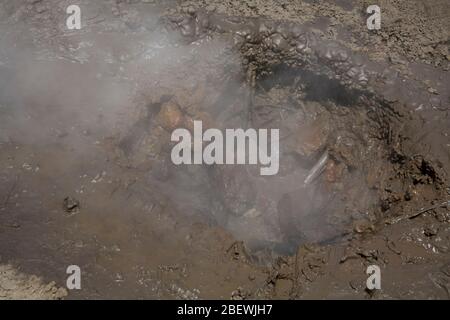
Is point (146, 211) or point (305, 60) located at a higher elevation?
point (305, 60)

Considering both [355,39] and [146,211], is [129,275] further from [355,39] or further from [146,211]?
[355,39]

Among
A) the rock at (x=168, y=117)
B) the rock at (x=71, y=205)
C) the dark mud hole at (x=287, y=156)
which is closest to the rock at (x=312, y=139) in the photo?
the dark mud hole at (x=287, y=156)

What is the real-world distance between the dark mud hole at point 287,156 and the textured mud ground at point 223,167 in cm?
2

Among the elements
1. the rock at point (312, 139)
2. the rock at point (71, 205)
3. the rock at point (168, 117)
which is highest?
the rock at point (168, 117)

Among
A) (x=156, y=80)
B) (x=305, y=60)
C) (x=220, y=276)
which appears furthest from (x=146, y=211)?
(x=305, y=60)

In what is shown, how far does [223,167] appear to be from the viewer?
5062mm

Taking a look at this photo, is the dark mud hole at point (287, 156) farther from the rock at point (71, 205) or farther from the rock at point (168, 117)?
the rock at point (71, 205)

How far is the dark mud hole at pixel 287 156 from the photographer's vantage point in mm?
4461

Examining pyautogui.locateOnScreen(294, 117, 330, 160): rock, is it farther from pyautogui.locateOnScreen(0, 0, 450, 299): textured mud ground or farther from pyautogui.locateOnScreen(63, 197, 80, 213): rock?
pyautogui.locateOnScreen(63, 197, 80, 213): rock

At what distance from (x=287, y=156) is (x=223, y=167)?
850 millimetres

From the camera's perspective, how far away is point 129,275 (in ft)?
11.6

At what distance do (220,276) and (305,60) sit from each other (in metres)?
2.64

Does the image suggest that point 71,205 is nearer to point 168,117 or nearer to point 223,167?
point 168,117

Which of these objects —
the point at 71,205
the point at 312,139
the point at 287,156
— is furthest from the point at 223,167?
the point at 71,205
